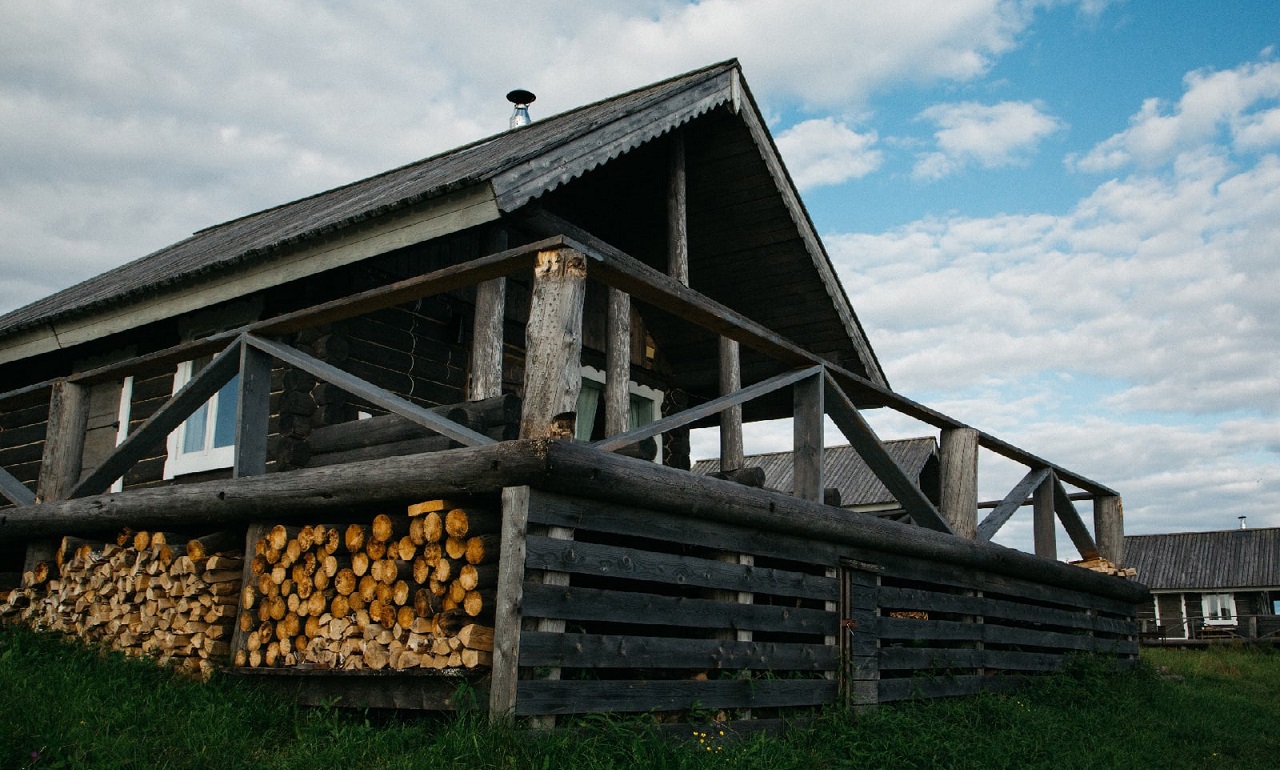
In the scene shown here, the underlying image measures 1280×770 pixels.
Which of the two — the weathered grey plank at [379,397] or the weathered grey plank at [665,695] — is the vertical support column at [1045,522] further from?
the weathered grey plank at [379,397]

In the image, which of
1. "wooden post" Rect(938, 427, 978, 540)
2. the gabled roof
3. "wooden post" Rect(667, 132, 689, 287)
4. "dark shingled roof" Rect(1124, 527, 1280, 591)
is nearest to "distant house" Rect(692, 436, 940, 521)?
the gabled roof

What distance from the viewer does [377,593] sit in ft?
18.1

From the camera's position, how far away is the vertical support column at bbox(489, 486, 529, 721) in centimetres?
480

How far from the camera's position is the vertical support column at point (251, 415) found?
6672 mm

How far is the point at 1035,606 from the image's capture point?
9.94 meters

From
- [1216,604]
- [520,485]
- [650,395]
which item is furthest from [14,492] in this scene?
[1216,604]

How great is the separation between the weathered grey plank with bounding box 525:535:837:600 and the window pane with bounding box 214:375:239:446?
16.6 ft

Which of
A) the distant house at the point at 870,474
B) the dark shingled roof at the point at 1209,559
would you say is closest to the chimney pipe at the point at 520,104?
the distant house at the point at 870,474

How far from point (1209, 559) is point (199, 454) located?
3898cm

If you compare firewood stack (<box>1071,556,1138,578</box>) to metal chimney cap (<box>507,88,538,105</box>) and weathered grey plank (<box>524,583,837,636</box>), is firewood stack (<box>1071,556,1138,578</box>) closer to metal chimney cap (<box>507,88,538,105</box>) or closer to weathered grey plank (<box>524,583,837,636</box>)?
weathered grey plank (<box>524,583,837,636</box>)

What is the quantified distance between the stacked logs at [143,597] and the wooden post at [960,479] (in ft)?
18.4

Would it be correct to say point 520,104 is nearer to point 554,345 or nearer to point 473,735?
point 554,345

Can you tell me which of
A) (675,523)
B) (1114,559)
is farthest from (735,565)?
(1114,559)

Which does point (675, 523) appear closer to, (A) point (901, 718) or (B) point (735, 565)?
(B) point (735, 565)
